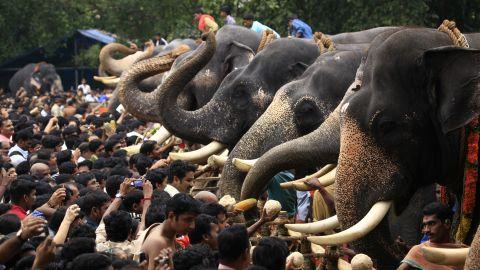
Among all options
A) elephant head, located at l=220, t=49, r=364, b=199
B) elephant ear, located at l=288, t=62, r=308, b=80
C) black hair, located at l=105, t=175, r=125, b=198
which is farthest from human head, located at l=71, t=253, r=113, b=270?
elephant ear, located at l=288, t=62, r=308, b=80

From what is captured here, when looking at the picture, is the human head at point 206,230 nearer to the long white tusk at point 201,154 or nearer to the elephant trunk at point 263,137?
the elephant trunk at point 263,137

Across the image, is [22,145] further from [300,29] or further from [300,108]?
[300,108]

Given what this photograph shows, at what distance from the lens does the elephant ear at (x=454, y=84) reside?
26.2ft

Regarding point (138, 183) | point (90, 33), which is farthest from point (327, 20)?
point (90, 33)

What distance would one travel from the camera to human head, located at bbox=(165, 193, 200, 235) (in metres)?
Answer: 7.54

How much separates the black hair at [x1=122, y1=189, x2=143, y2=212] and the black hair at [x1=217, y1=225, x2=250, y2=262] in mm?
2563

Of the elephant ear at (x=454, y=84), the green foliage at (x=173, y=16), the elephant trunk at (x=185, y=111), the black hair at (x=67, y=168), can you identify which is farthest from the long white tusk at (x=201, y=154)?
the green foliage at (x=173, y=16)

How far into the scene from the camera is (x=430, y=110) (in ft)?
27.2

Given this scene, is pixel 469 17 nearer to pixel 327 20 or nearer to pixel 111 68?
pixel 327 20

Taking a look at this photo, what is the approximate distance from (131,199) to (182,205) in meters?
1.53

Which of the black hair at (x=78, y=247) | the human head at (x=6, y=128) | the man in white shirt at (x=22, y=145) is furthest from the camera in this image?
the human head at (x=6, y=128)

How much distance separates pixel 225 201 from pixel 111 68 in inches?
470

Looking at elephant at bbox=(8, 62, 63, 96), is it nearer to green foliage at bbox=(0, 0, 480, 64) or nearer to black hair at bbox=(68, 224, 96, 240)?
green foliage at bbox=(0, 0, 480, 64)

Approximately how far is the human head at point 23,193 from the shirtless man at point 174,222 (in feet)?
6.97
